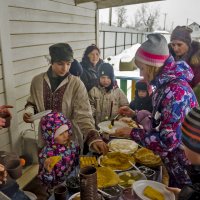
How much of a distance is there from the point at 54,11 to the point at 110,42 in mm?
8834

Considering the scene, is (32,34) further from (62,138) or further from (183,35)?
(183,35)

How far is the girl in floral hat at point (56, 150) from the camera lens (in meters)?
2.40

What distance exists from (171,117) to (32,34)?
284 centimetres

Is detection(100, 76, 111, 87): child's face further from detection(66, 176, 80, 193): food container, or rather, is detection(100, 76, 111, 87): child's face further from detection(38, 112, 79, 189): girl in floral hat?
detection(66, 176, 80, 193): food container

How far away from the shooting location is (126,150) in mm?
2309

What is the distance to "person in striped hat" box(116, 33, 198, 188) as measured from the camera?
180 centimetres

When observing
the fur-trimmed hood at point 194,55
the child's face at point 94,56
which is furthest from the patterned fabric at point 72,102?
the fur-trimmed hood at point 194,55

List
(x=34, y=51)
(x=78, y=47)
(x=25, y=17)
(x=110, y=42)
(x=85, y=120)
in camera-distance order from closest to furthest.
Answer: (x=85, y=120) < (x=25, y=17) < (x=34, y=51) < (x=78, y=47) < (x=110, y=42)

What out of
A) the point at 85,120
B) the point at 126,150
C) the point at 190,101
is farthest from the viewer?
the point at 85,120

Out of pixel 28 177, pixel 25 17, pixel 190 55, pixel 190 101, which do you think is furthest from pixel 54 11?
pixel 190 101

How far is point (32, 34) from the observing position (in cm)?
Result: 378

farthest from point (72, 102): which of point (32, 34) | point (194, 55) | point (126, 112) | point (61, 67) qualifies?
point (194, 55)

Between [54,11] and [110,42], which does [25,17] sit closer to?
[54,11]

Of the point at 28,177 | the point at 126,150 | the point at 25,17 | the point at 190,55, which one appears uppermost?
the point at 25,17
